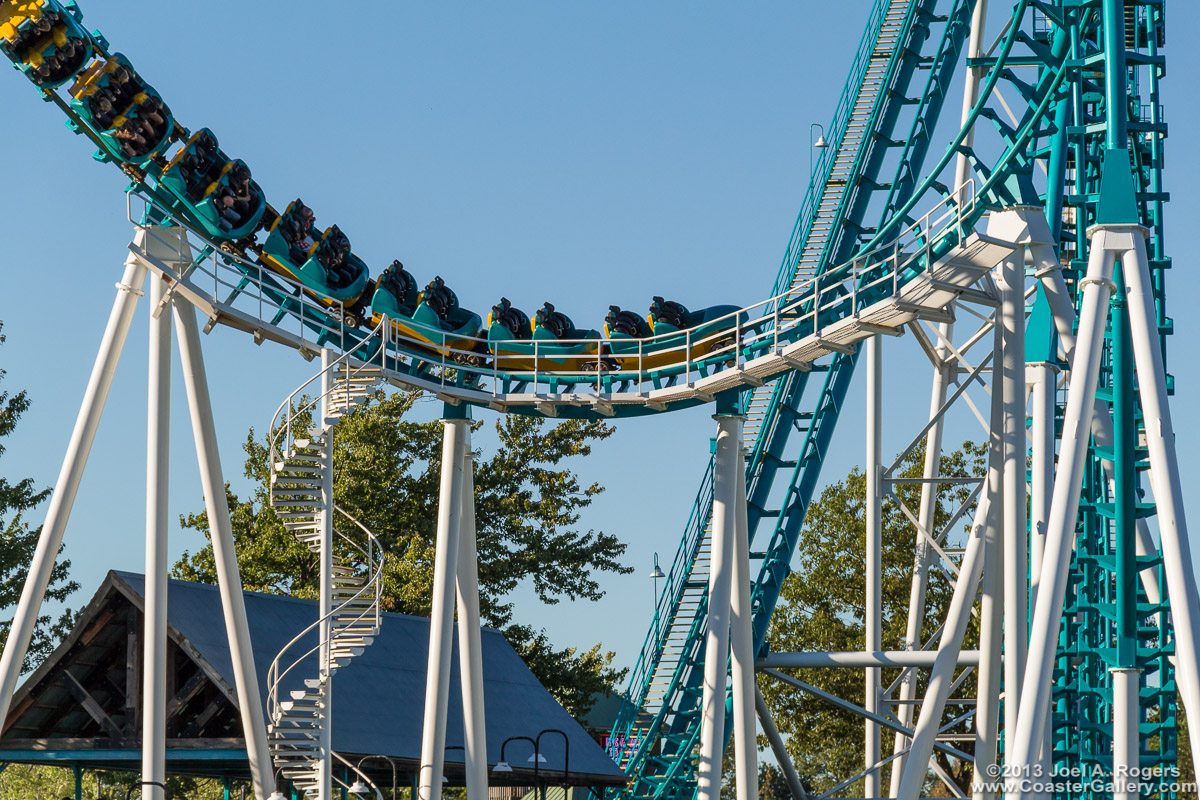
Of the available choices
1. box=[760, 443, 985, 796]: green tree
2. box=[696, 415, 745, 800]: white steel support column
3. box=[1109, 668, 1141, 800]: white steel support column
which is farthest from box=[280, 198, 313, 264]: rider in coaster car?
box=[760, 443, 985, 796]: green tree

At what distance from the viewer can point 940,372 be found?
24.9 metres

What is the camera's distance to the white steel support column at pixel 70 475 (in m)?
19.5

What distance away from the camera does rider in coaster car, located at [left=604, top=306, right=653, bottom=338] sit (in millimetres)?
24078

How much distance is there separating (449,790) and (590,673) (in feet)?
24.3

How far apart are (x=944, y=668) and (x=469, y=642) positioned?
7050 mm

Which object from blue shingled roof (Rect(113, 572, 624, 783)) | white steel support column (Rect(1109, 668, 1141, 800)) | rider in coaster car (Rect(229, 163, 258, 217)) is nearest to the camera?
white steel support column (Rect(1109, 668, 1141, 800))

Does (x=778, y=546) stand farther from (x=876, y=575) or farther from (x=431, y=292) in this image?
(x=431, y=292)

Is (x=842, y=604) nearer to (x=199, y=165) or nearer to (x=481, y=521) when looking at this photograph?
(x=481, y=521)

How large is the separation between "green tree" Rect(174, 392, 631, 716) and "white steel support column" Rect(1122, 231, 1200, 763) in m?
25.1

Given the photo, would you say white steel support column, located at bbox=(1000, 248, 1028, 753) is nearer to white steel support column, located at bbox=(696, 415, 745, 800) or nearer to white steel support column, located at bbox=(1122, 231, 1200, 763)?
white steel support column, located at bbox=(1122, 231, 1200, 763)

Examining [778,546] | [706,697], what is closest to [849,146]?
[778,546]

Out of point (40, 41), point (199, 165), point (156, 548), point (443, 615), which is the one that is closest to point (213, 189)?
point (199, 165)

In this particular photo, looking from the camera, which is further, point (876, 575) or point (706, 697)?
point (876, 575)

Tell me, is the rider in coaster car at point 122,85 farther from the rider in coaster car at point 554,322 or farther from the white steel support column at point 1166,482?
the white steel support column at point 1166,482
